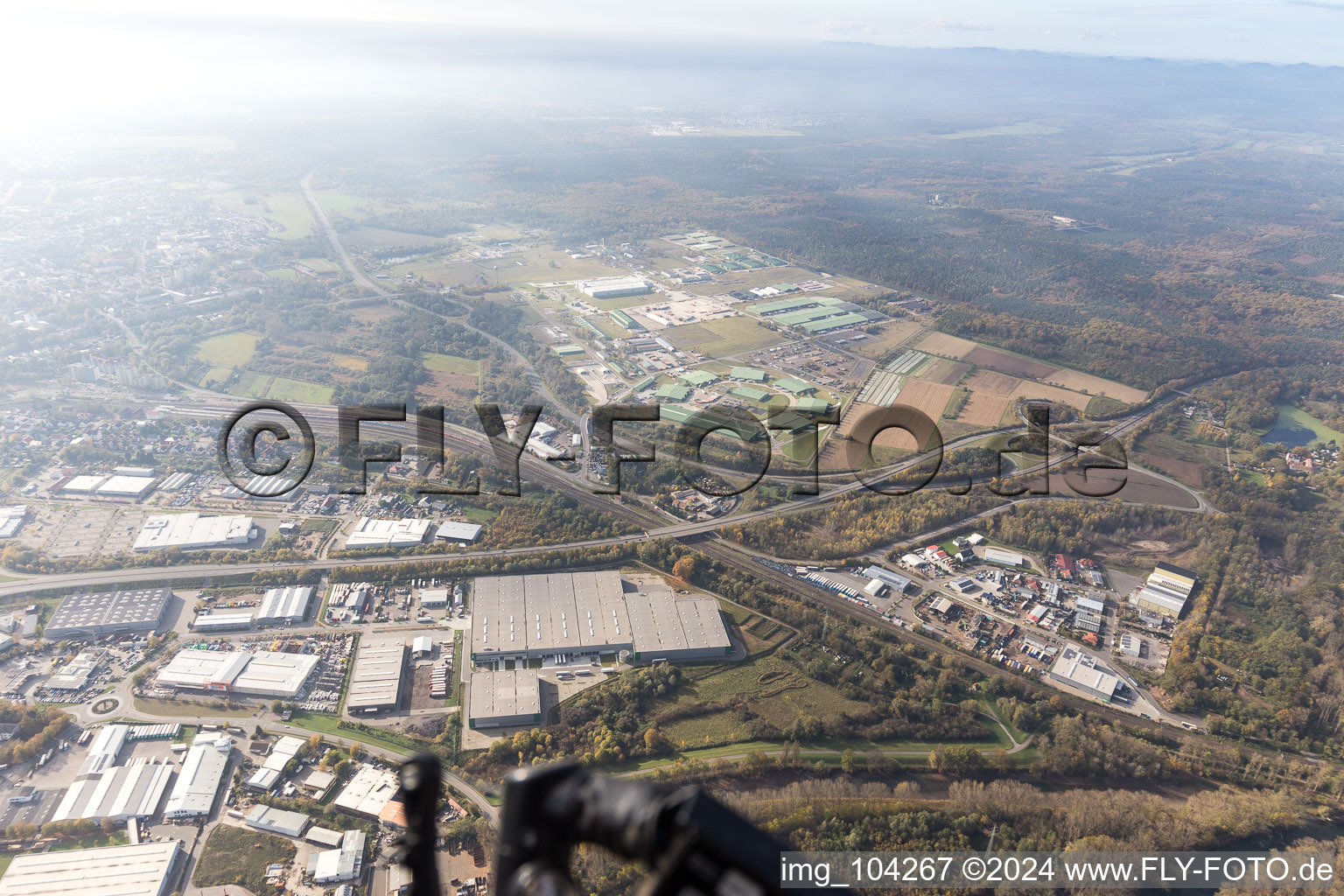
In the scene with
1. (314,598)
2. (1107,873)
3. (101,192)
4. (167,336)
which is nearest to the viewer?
(1107,873)

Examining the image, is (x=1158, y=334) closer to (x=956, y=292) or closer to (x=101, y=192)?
(x=956, y=292)

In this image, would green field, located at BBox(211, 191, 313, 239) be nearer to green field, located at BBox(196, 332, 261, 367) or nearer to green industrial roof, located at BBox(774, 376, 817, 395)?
green field, located at BBox(196, 332, 261, 367)

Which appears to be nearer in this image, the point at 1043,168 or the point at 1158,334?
the point at 1158,334

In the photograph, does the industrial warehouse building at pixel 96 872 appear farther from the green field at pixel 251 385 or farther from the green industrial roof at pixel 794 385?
the green industrial roof at pixel 794 385

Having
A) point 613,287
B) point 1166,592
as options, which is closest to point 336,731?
point 1166,592

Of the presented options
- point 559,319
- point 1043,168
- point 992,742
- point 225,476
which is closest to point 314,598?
point 225,476

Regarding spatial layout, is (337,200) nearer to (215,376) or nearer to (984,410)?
(215,376)
